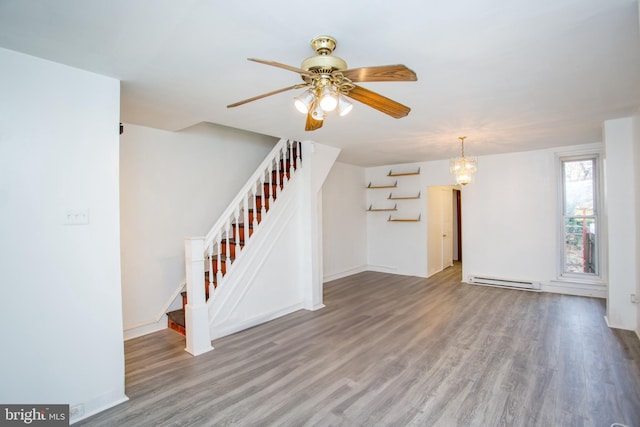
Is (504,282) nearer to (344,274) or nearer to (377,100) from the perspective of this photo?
(344,274)

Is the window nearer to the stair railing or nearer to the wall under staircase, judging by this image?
the wall under staircase

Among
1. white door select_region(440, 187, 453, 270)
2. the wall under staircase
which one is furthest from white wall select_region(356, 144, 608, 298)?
the wall under staircase

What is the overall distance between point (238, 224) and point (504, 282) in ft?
15.9

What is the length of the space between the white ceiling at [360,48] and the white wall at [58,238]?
240 millimetres

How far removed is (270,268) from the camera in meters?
4.16

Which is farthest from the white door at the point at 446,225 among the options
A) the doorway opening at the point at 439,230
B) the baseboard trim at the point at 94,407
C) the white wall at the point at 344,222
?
the baseboard trim at the point at 94,407

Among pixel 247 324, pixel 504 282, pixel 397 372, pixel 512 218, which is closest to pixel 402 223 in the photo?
pixel 512 218

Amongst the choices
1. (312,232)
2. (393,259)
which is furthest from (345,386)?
(393,259)

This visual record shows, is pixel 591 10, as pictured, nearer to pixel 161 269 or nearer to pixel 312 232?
pixel 312 232

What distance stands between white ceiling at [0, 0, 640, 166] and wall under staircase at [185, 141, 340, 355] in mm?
1376

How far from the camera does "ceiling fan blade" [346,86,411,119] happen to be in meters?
1.83

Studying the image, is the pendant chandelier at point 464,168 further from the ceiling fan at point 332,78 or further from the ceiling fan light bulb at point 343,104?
the ceiling fan light bulb at point 343,104

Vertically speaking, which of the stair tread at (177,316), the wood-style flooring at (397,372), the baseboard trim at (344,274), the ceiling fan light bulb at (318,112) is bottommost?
the wood-style flooring at (397,372)

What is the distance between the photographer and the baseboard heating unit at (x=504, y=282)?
17.7 feet
